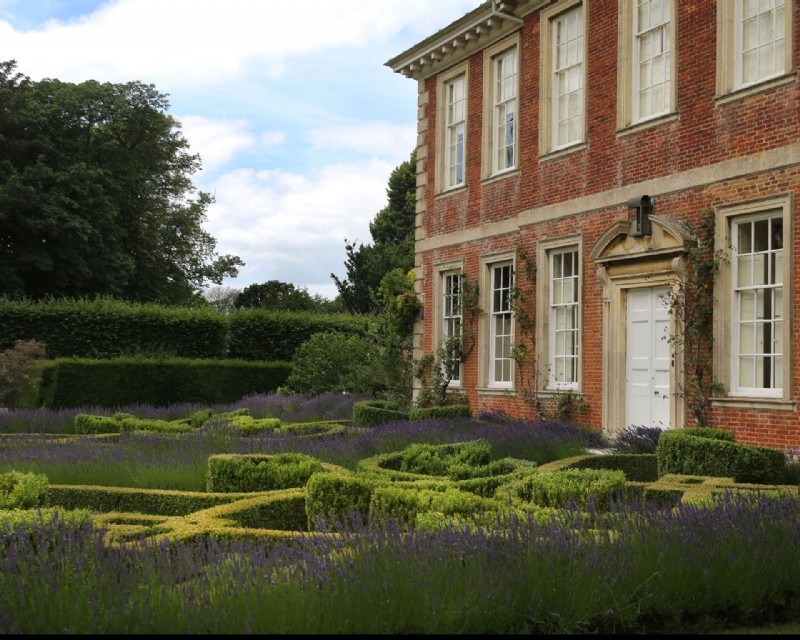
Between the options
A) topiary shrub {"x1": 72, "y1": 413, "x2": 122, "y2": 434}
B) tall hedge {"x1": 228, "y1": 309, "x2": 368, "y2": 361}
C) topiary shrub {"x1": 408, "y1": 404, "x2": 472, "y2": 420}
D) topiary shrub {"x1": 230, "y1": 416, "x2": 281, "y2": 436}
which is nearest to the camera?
topiary shrub {"x1": 230, "y1": 416, "x2": 281, "y2": 436}

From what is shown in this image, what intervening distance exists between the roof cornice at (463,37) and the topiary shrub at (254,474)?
34.4 ft

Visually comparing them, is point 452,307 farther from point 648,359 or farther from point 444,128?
point 648,359

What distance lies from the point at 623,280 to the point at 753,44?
3.74m

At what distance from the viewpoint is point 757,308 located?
11883 mm

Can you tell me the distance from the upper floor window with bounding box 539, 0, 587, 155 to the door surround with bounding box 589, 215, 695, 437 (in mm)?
1999

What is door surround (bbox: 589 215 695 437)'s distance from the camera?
1299 cm

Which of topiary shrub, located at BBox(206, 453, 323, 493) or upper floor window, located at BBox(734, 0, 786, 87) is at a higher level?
upper floor window, located at BBox(734, 0, 786, 87)

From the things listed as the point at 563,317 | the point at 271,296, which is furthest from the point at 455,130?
the point at 271,296

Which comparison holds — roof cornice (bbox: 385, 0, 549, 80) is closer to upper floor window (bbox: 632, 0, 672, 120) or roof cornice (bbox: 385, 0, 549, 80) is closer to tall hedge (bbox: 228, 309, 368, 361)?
upper floor window (bbox: 632, 0, 672, 120)

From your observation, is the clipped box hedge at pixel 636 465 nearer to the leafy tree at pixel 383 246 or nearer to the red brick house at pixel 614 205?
the red brick house at pixel 614 205

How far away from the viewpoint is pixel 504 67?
57.0ft

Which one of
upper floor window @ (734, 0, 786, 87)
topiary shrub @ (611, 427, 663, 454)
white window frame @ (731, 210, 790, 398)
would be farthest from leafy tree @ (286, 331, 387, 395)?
upper floor window @ (734, 0, 786, 87)

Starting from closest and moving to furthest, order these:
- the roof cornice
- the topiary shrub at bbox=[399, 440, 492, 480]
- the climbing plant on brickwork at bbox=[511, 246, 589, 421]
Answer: the topiary shrub at bbox=[399, 440, 492, 480] < the climbing plant on brickwork at bbox=[511, 246, 589, 421] < the roof cornice

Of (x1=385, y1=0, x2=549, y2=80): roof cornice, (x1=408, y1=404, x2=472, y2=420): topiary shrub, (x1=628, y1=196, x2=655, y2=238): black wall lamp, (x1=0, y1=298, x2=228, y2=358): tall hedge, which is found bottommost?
(x1=408, y1=404, x2=472, y2=420): topiary shrub
